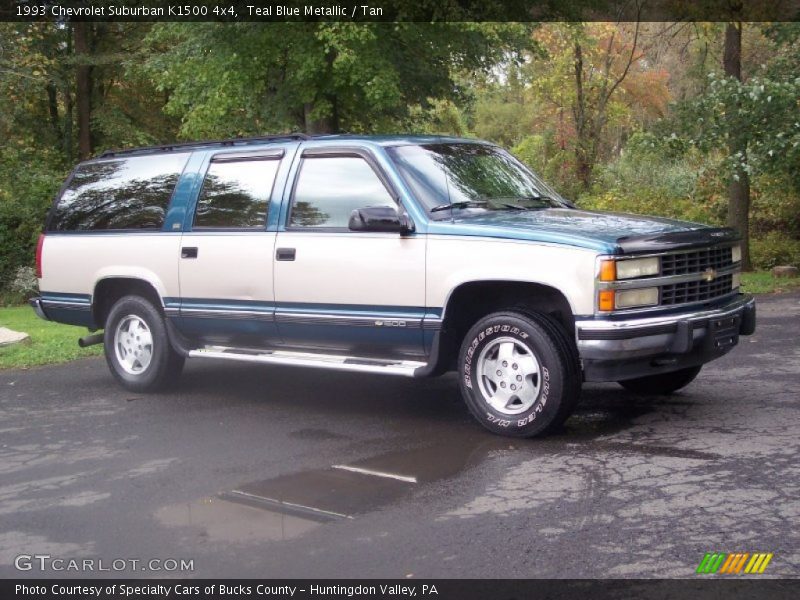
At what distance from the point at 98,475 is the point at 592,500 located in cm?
300

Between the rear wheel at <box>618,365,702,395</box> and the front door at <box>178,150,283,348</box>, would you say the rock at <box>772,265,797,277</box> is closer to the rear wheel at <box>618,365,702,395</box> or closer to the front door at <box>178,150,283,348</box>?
the rear wheel at <box>618,365,702,395</box>

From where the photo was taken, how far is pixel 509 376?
6637 millimetres

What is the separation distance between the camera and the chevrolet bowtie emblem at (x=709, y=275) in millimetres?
6805

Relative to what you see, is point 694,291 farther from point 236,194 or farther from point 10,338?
point 10,338

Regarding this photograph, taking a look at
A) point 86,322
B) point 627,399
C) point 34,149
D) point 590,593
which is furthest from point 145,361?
point 34,149

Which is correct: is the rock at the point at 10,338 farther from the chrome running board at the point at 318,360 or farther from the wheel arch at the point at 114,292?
the chrome running board at the point at 318,360

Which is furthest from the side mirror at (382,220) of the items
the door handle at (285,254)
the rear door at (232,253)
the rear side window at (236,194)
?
the rear side window at (236,194)

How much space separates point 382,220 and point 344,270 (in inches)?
22.4

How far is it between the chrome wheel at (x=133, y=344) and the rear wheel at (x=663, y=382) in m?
4.08

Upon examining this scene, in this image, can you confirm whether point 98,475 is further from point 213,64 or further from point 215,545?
point 213,64

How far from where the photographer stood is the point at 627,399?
7812 mm

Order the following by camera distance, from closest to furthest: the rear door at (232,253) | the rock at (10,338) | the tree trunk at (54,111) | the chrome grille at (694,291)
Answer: the chrome grille at (694,291) → the rear door at (232,253) → the rock at (10,338) → the tree trunk at (54,111)

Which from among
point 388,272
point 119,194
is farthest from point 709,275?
point 119,194

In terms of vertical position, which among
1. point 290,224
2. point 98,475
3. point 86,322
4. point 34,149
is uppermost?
point 34,149
